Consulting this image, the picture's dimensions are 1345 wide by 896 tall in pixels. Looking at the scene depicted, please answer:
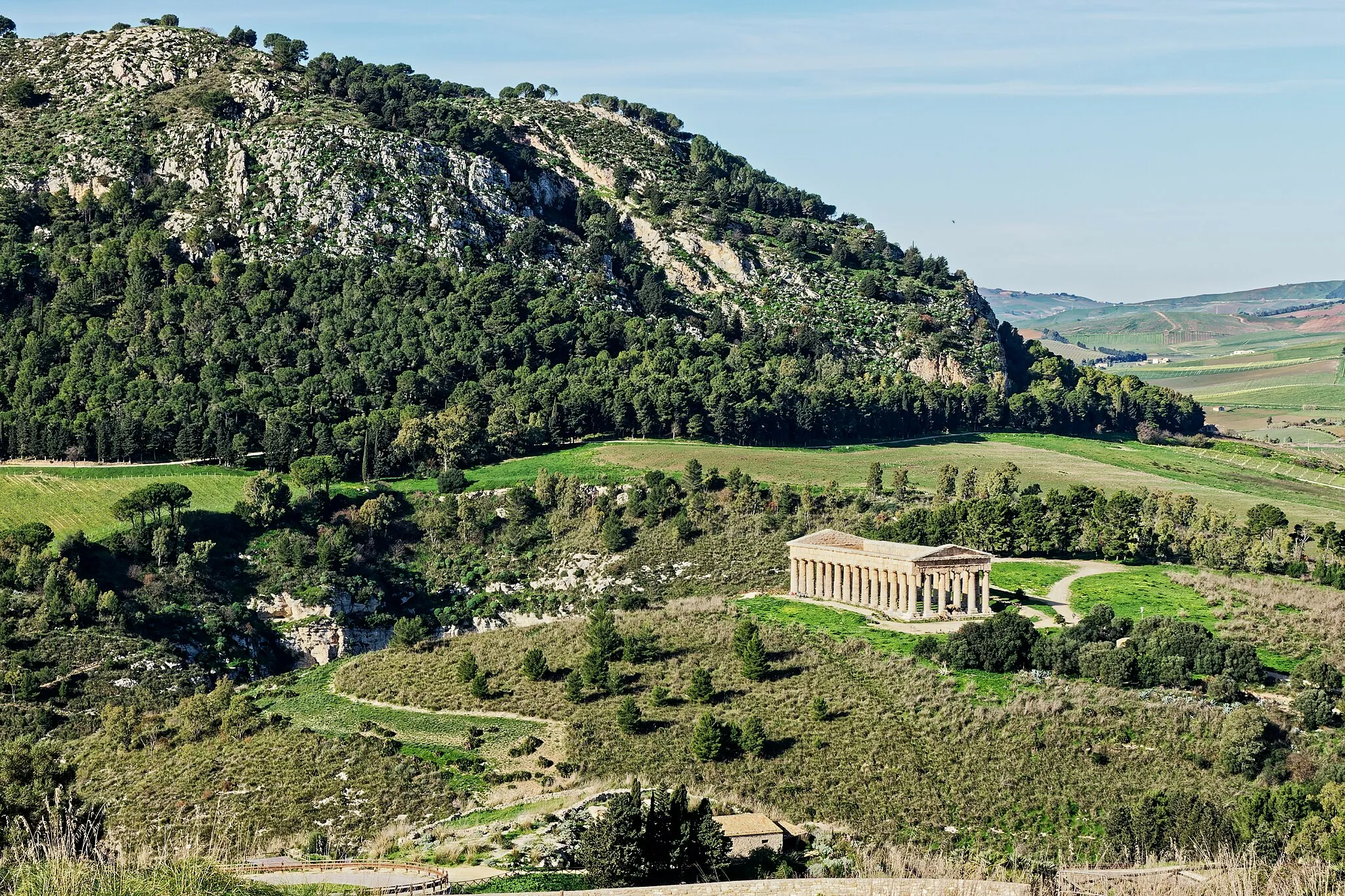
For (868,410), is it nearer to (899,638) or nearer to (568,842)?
(899,638)

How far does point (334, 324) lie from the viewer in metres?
167

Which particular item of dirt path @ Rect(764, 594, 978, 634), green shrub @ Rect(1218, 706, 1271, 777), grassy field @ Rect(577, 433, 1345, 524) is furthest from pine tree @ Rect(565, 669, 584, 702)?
grassy field @ Rect(577, 433, 1345, 524)

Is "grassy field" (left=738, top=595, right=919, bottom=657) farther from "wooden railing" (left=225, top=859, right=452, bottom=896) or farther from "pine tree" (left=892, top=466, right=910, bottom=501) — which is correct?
"wooden railing" (left=225, top=859, right=452, bottom=896)

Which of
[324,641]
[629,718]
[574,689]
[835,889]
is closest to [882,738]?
[629,718]

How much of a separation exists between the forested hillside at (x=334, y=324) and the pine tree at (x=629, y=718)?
212 feet

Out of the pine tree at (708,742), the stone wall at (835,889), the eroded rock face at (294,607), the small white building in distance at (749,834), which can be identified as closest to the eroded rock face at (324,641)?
the eroded rock face at (294,607)

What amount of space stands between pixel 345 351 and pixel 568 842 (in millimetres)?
106734

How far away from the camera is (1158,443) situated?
194 m

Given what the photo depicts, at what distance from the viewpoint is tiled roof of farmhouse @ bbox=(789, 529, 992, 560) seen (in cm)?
10112

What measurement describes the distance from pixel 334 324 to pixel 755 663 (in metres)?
92.3

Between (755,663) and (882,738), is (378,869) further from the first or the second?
(755,663)

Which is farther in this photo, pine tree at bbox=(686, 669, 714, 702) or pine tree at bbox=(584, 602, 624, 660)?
pine tree at bbox=(584, 602, 624, 660)

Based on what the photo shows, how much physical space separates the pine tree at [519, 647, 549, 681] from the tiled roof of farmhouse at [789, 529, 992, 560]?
79.2ft

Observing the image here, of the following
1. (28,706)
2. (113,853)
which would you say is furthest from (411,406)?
(113,853)
